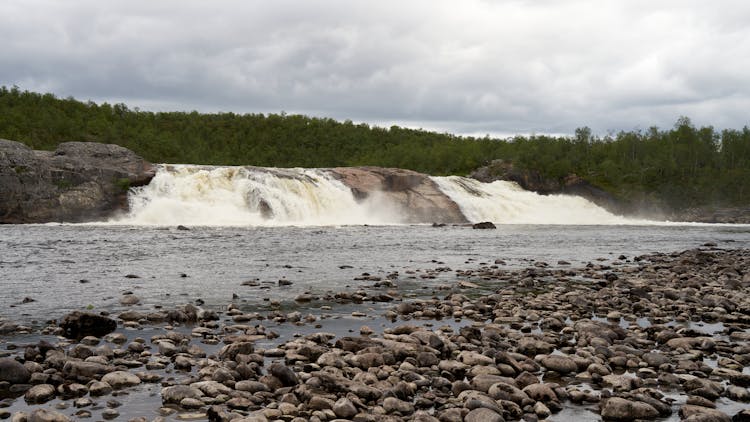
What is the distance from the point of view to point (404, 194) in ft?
248

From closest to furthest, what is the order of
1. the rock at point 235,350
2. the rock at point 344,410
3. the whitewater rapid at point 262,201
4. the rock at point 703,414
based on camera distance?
1. the rock at point 703,414
2. the rock at point 344,410
3. the rock at point 235,350
4. the whitewater rapid at point 262,201

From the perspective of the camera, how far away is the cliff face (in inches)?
2357

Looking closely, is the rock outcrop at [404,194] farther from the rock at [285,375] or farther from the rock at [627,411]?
the rock at [627,411]

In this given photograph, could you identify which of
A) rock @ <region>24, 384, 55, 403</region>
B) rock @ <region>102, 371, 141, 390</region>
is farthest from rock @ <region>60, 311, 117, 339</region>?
rock @ <region>24, 384, 55, 403</region>

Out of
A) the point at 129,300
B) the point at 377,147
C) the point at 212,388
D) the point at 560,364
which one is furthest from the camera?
the point at 377,147

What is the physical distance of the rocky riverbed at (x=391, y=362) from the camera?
9.84 metres

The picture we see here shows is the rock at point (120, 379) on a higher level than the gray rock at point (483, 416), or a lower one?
lower

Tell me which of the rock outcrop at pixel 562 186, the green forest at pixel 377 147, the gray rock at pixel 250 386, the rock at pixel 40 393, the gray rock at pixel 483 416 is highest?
the green forest at pixel 377 147

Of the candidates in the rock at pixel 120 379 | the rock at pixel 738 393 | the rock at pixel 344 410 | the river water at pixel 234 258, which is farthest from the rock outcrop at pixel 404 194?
the rock at pixel 344 410

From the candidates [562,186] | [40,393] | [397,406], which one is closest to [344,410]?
[397,406]

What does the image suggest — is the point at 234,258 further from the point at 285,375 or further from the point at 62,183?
the point at 62,183

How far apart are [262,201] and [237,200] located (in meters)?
2.47

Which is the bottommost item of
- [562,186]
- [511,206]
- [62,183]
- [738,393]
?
[738,393]

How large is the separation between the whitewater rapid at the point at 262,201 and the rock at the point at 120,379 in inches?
1851
